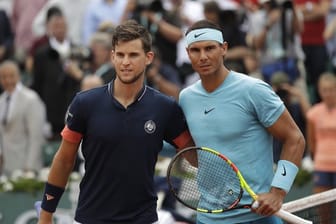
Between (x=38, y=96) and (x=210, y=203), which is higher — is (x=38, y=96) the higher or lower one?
the lower one

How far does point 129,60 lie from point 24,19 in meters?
8.79

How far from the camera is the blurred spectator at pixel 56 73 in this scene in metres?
13.5

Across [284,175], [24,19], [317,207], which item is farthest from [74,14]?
[284,175]

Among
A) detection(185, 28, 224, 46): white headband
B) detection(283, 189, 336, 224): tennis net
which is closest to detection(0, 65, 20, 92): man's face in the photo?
detection(283, 189, 336, 224): tennis net

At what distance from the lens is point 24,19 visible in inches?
598

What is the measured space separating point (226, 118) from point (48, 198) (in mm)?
1233

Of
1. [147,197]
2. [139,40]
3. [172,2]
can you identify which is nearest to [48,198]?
[147,197]

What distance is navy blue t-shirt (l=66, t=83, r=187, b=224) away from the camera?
21.7ft

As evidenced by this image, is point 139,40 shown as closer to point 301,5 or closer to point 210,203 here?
point 210,203

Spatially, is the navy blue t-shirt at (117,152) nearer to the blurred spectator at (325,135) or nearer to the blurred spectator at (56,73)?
the blurred spectator at (325,135)

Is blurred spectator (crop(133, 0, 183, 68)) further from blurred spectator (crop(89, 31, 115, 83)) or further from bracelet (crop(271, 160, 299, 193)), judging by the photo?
bracelet (crop(271, 160, 299, 193))

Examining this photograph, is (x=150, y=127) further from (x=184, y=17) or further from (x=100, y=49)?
(x=184, y=17)

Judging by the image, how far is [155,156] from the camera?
6.77 meters

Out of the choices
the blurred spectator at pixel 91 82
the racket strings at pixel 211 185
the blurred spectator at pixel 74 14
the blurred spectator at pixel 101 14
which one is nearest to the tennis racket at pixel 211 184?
the racket strings at pixel 211 185
